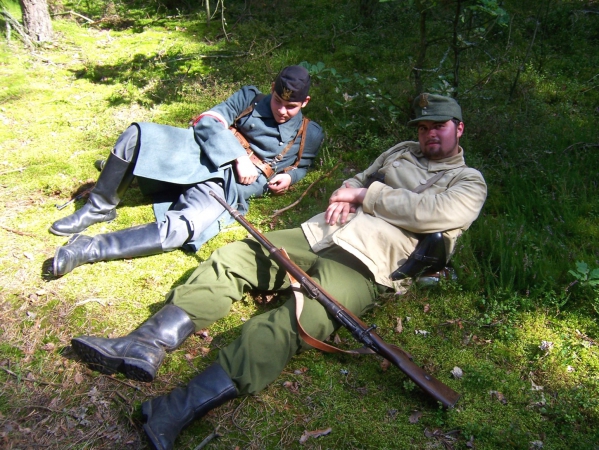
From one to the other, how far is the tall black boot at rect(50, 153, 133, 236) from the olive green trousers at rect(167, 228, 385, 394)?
5.22 feet

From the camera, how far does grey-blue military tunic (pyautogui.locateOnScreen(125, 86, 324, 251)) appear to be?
4.77 m

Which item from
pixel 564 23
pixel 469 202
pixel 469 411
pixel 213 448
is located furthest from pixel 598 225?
pixel 564 23

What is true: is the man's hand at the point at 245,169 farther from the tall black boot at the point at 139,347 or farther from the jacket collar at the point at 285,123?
the tall black boot at the point at 139,347

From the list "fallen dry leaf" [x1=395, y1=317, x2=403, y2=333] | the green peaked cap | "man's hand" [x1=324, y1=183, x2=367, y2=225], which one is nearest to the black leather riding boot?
"fallen dry leaf" [x1=395, y1=317, x2=403, y2=333]

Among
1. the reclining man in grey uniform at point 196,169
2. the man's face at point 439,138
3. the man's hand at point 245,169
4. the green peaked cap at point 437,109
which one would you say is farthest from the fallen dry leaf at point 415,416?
the man's hand at point 245,169

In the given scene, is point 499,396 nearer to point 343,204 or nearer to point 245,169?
point 343,204

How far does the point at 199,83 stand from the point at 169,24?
288cm

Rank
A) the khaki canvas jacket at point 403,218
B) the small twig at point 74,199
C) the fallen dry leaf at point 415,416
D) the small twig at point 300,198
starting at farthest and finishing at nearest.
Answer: the small twig at point 300,198 → the small twig at point 74,199 → the khaki canvas jacket at point 403,218 → the fallen dry leaf at point 415,416

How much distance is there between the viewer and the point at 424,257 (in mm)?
3822

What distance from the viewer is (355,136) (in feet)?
21.2

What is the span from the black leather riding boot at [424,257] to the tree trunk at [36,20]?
8286mm

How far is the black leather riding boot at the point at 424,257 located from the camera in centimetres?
380

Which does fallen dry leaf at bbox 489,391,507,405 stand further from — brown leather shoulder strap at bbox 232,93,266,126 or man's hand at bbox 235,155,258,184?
brown leather shoulder strap at bbox 232,93,266,126

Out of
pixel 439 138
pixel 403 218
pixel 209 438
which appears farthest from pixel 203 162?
pixel 209 438
